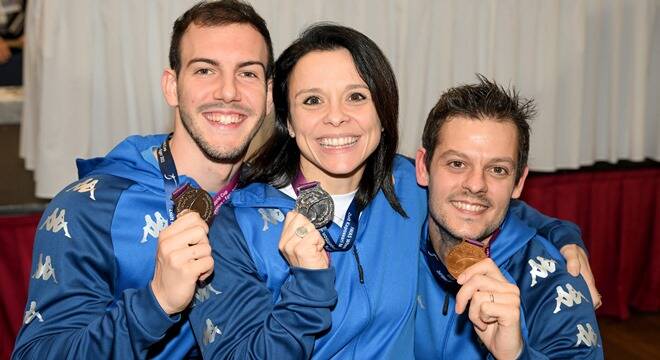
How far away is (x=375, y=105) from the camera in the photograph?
2236mm

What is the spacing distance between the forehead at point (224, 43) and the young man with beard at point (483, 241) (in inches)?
24.3

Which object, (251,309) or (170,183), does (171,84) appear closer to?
(170,183)

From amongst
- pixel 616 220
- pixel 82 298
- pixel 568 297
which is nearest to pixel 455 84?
pixel 616 220

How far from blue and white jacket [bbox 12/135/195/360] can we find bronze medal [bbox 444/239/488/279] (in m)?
0.74

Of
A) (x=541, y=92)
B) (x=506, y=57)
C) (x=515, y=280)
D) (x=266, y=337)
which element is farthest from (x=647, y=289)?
(x=266, y=337)

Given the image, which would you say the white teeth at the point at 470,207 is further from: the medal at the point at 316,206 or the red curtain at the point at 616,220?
the red curtain at the point at 616,220

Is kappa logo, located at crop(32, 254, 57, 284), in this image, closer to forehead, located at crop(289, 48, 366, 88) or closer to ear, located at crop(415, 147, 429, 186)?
forehead, located at crop(289, 48, 366, 88)

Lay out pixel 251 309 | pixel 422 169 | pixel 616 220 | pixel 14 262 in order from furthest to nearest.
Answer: pixel 616 220, pixel 14 262, pixel 422 169, pixel 251 309

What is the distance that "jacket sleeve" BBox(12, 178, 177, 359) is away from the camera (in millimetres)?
1942

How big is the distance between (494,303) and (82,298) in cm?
113

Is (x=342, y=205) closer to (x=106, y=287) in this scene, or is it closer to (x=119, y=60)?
(x=106, y=287)

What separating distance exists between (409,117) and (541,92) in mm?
811

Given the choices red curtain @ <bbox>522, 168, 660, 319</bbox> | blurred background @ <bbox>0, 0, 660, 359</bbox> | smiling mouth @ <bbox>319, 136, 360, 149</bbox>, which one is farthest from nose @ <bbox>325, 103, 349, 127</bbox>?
red curtain @ <bbox>522, 168, 660, 319</bbox>

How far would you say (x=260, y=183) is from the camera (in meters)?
2.28
